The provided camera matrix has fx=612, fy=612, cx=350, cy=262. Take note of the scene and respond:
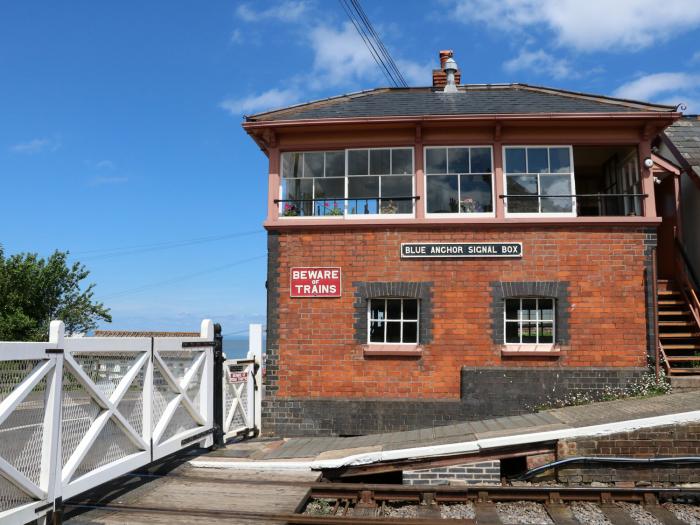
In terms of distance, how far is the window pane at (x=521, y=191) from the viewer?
12.2m

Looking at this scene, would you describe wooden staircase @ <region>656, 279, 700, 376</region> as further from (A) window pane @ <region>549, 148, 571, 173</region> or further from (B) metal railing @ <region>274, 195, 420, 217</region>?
(B) metal railing @ <region>274, 195, 420, 217</region>

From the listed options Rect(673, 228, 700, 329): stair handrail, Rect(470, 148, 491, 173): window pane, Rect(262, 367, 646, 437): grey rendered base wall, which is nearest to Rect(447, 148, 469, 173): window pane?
Rect(470, 148, 491, 173): window pane

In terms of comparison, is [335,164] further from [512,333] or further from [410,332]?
[512,333]

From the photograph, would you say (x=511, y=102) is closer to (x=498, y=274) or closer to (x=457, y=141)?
(x=457, y=141)

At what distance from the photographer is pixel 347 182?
1252 centimetres

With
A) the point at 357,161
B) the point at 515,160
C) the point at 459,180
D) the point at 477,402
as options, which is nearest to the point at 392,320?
the point at 477,402

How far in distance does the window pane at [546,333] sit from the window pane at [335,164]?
16.4 feet

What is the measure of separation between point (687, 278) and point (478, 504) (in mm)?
8670

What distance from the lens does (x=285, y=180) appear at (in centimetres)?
1270

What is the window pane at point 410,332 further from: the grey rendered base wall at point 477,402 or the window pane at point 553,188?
the window pane at point 553,188

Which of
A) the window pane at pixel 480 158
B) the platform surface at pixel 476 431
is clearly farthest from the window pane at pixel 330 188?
the platform surface at pixel 476 431

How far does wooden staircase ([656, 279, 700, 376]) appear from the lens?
1152 cm

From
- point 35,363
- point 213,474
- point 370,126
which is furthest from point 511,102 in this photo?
point 35,363

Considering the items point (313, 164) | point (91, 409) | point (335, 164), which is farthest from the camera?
point (313, 164)
